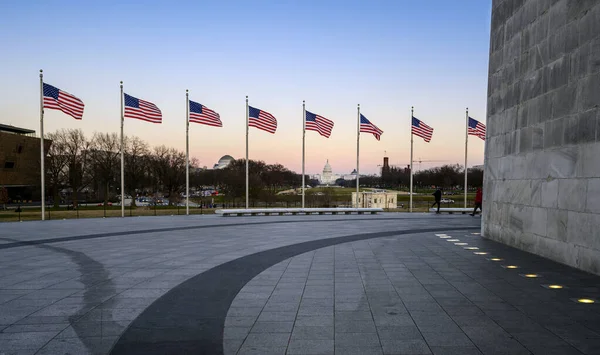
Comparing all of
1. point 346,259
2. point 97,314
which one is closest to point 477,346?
point 97,314

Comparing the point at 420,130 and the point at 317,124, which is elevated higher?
the point at 317,124

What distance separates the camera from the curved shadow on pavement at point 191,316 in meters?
5.30

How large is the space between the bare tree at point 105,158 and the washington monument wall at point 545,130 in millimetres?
50374

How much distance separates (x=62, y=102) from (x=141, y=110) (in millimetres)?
3896

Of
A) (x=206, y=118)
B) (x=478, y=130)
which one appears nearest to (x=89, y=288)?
(x=206, y=118)

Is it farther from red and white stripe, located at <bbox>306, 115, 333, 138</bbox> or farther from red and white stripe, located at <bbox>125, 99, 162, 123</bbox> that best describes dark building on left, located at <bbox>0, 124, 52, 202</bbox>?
red and white stripe, located at <bbox>306, 115, 333, 138</bbox>

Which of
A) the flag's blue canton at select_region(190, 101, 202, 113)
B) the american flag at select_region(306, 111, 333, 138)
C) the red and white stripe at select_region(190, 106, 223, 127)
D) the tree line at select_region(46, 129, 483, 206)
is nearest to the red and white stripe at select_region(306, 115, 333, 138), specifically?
the american flag at select_region(306, 111, 333, 138)

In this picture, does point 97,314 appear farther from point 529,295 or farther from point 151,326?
point 529,295

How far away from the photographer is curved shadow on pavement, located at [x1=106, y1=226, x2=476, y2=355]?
5296 millimetres

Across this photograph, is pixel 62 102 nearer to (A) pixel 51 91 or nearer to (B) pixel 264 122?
(A) pixel 51 91

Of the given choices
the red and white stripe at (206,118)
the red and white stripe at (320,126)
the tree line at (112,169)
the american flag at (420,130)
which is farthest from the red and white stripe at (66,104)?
the tree line at (112,169)

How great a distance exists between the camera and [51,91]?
21.9 metres

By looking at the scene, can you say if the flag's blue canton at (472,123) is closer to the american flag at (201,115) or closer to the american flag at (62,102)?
the american flag at (201,115)

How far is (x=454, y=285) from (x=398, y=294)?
1.44 metres
